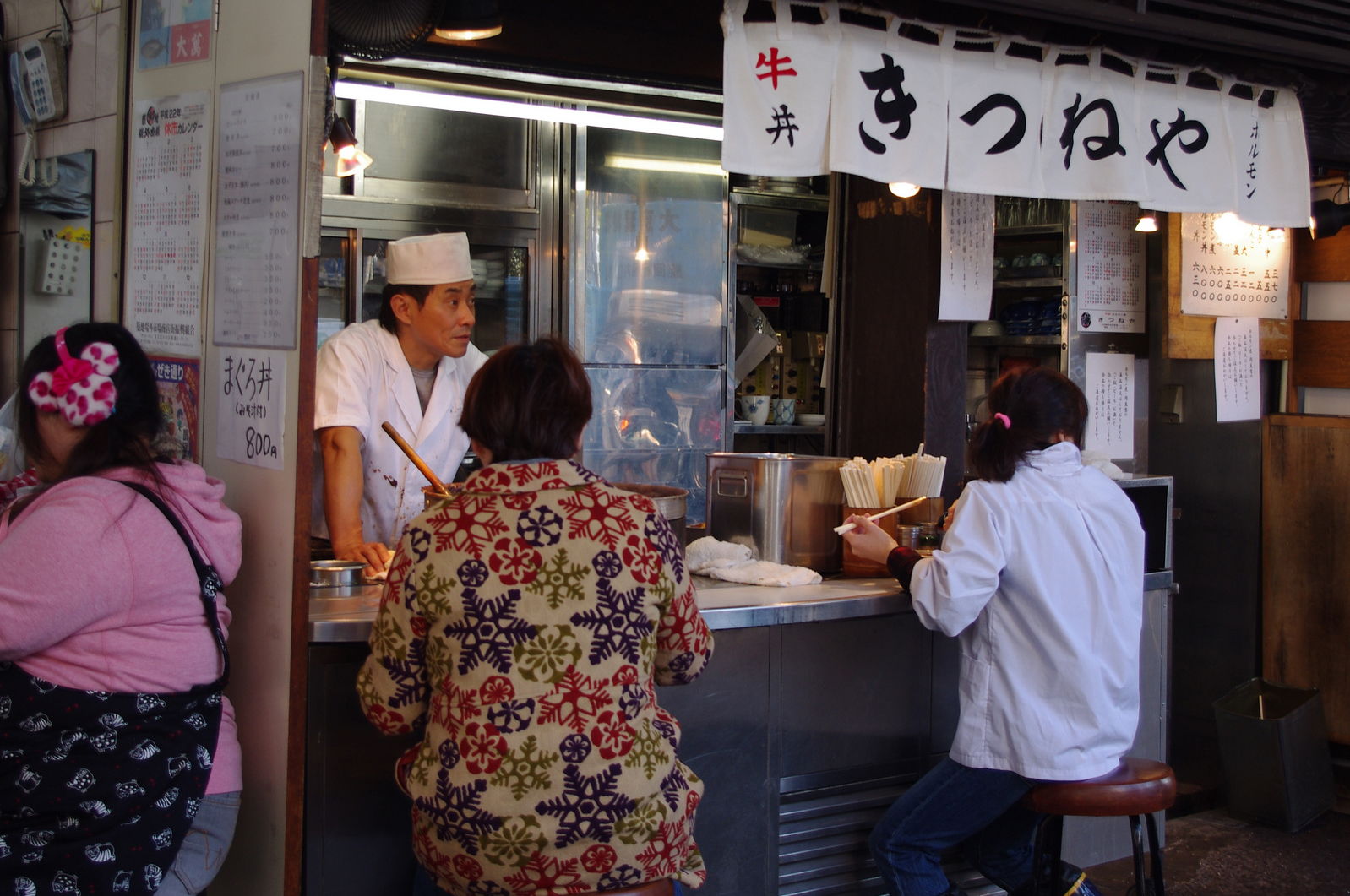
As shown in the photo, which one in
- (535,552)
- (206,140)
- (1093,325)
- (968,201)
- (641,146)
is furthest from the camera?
(641,146)

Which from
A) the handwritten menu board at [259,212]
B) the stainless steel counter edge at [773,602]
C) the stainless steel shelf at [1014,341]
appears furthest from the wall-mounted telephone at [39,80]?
the stainless steel shelf at [1014,341]

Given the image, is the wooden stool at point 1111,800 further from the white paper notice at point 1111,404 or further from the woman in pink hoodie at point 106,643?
the white paper notice at point 1111,404

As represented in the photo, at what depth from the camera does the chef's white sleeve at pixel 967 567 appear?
2625 mm

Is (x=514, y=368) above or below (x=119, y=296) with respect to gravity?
below

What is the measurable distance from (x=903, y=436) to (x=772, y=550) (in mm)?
1134

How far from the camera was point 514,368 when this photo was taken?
200 centimetres

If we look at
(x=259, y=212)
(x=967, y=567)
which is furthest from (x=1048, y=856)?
(x=259, y=212)

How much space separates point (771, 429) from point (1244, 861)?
3.08 metres

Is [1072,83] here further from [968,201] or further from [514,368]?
[514,368]

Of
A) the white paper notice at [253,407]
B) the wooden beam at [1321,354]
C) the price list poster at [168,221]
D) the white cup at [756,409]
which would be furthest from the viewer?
the white cup at [756,409]

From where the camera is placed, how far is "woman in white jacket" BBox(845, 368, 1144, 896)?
104 inches

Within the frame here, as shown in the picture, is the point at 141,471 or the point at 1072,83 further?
the point at 1072,83

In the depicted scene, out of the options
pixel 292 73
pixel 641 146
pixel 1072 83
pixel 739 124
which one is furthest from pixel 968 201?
pixel 292 73

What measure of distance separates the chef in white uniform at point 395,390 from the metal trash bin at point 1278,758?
3.65m
